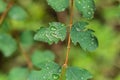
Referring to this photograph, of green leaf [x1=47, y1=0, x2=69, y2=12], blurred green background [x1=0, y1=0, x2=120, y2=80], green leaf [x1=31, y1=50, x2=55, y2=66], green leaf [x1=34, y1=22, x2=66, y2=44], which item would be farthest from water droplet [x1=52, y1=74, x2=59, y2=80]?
blurred green background [x1=0, y1=0, x2=120, y2=80]

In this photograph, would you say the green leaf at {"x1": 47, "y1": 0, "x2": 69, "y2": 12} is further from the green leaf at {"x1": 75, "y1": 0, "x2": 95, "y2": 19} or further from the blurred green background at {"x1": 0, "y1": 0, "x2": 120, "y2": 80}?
the blurred green background at {"x1": 0, "y1": 0, "x2": 120, "y2": 80}

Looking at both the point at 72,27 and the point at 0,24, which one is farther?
the point at 0,24

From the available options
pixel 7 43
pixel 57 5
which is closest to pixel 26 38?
pixel 7 43

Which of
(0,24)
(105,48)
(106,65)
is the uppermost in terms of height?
(0,24)

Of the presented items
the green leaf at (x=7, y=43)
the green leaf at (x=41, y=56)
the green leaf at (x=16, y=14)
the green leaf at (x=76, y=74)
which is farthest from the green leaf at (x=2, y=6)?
the green leaf at (x=76, y=74)

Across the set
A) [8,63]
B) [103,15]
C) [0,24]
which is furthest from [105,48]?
[0,24]

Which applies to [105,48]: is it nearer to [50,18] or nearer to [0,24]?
[50,18]
